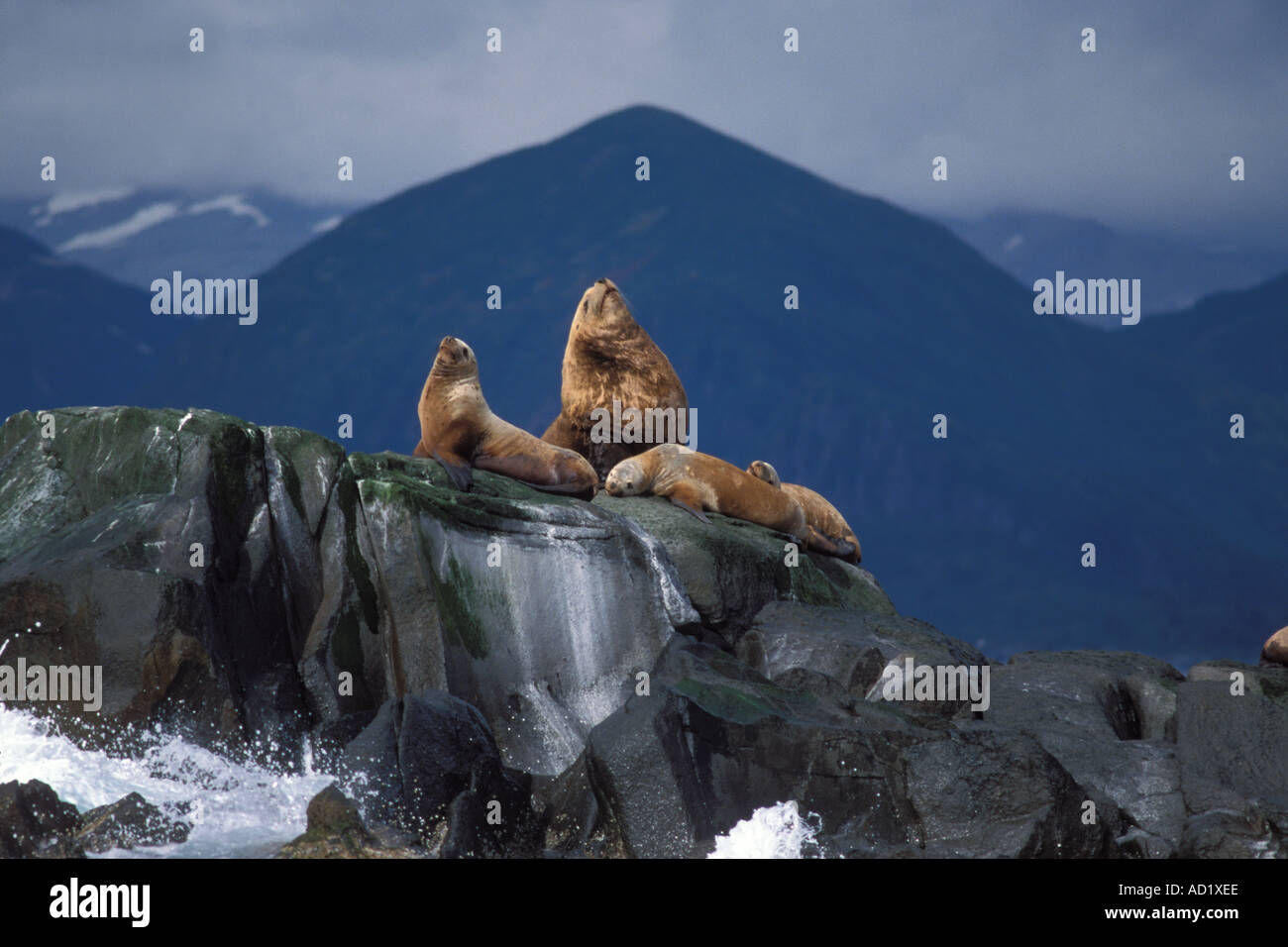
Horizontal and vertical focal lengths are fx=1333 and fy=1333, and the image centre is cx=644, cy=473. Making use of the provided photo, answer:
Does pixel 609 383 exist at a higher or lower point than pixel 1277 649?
higher

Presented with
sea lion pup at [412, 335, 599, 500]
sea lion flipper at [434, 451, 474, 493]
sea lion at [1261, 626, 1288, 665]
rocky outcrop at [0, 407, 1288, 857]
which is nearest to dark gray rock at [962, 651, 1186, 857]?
rocky outcrop at [0, 407, 1288, 857]

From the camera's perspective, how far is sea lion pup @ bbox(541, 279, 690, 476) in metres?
11.5

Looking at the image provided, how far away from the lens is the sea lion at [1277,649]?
1081 centimetres

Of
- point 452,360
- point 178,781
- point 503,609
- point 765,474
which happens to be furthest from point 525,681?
point 765,474

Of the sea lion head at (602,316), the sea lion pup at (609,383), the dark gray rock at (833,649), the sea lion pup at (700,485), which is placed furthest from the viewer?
the sea lion head at (602,316)

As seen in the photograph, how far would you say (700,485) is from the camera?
10.2 meters

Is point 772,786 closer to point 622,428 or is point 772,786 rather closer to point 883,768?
point 883,768

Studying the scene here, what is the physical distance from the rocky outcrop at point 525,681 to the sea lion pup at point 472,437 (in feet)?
0.97

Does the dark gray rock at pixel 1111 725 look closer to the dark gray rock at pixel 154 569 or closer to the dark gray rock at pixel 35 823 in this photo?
the dark gray rock at pixel 154 569

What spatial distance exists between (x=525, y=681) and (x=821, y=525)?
406cm

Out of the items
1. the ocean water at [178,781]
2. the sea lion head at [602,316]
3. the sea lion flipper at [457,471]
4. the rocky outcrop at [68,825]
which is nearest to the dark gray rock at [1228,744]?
the sea lion flipper at [457,471]

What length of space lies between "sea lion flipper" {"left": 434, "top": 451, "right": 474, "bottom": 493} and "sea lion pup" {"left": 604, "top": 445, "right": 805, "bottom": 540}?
4.46ft

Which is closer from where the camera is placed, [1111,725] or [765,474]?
[1111,725]

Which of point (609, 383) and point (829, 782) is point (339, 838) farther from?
point (609, 383)
